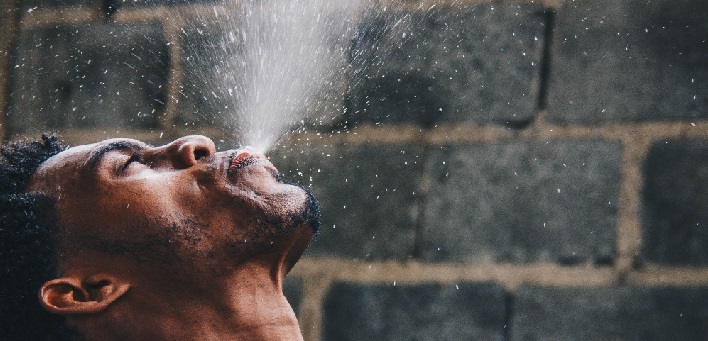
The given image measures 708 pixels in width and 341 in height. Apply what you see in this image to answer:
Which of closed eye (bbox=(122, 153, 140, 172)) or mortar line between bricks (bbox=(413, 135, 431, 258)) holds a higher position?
closed eye (bbox=(122, 153, 140, 172))

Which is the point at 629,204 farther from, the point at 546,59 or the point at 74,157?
the point at 74,157

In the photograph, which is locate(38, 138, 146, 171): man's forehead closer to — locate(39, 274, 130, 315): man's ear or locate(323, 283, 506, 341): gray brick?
locate(39, 274, 130, 315): man's ear

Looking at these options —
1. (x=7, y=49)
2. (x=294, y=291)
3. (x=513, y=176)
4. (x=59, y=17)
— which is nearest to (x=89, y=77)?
(x=59, y=17)

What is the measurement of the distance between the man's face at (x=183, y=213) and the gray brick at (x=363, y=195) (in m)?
0.78

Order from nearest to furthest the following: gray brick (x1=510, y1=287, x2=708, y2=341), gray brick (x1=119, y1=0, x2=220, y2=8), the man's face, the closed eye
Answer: the man's face → the closed eye → gray brick (x1=510, y1=287, x2=708, y2=341) → gray brick (x1=119, y1=0, x2=220, y2=8)

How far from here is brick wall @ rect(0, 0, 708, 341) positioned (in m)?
2.79

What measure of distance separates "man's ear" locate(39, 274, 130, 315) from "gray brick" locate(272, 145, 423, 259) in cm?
102

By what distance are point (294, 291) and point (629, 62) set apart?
3.88ft

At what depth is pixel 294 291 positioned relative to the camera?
3.20m

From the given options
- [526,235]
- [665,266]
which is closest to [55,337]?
[526,235]

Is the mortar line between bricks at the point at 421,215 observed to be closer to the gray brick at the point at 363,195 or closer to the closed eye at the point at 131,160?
the gray brick at the point at 363,195

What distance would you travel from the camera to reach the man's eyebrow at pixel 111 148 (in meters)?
2.30

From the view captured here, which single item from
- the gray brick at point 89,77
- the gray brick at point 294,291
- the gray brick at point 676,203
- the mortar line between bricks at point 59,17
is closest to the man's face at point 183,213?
the gray brick at point 294,291

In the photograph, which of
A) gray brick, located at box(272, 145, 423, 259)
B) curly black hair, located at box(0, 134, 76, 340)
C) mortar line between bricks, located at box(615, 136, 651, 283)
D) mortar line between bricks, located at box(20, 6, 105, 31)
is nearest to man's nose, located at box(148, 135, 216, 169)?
curly black hair, located at box(0, 134, 76, 340)
